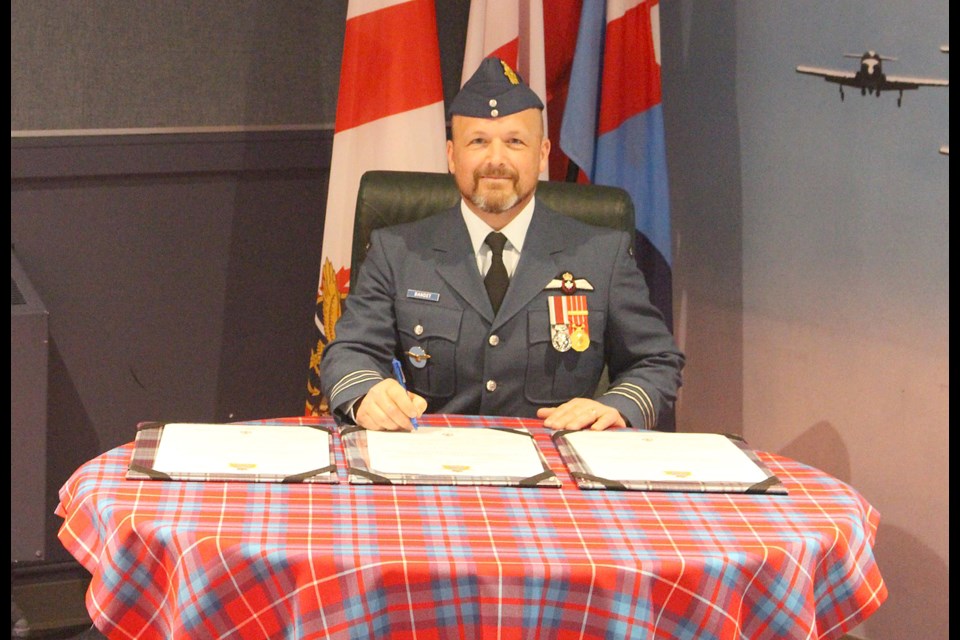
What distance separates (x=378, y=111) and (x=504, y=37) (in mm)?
385

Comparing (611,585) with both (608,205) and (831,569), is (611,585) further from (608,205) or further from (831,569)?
(608,205)

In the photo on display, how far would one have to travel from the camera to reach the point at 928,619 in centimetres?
327

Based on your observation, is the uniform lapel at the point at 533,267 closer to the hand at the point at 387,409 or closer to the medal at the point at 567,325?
the medal at the point at 567,325

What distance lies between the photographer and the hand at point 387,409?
2229mm

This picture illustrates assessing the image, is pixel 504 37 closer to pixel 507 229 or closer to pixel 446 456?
pixel 507 229

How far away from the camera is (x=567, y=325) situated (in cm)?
A: 271

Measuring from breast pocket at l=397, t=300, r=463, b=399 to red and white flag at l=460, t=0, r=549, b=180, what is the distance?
86 centimetres

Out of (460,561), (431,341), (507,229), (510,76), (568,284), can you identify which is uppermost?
(510,76)


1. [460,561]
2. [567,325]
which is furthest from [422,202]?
[460,561]

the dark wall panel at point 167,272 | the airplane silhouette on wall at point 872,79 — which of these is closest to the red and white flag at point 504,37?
Answer: the dark wall panel at point 167,272

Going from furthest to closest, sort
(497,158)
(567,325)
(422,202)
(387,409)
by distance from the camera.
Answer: (422,202) < (567,325) < (497,158) < (387,409)

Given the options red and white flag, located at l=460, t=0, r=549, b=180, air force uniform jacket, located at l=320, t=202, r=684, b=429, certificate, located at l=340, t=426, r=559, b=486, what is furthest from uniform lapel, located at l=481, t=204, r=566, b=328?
red and white flag, located at l=460, t=0, r=549, b=180

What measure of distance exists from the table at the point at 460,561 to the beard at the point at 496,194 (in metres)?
→ 0.81

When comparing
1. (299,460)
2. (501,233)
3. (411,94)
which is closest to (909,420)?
(501,233)
